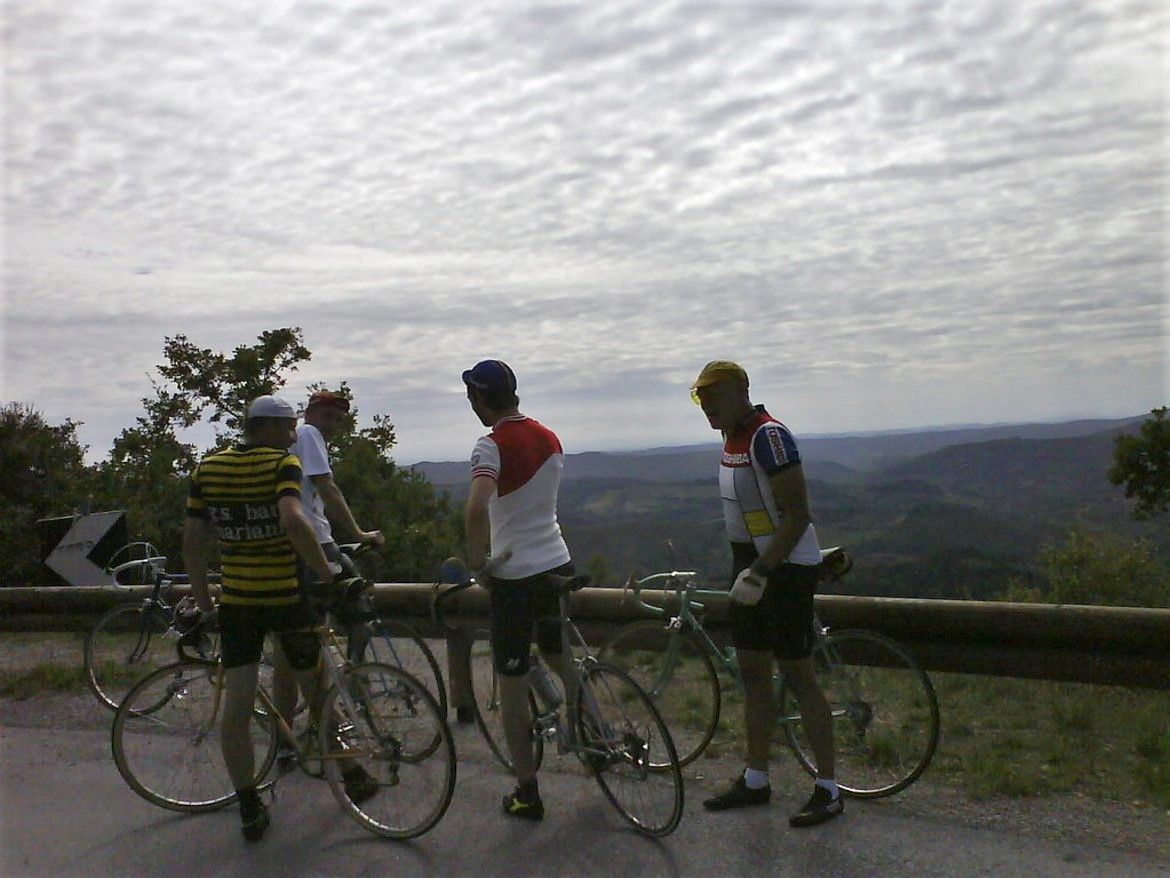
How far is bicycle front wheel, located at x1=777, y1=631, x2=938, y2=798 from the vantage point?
5223 mm

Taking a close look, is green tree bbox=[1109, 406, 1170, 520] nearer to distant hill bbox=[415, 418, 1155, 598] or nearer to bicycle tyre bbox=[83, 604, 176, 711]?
distant hill bbox=[415, 418, 1155, 598]

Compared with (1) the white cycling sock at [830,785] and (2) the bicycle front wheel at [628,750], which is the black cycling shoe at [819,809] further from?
(2) the bicycle front wheel at [628,750]

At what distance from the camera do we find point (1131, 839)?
4.49 meters

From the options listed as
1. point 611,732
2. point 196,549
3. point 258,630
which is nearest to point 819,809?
point 611,732

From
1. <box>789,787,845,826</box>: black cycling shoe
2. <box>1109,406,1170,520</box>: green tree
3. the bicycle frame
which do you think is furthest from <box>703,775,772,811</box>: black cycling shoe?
<box>1109,406,1170,520</box>: green tree

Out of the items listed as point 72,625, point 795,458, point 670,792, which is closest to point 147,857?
point 670,792

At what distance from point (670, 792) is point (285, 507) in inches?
81.0

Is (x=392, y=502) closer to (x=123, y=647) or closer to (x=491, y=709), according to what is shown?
(x=123, y=647)

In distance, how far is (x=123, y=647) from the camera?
824cm

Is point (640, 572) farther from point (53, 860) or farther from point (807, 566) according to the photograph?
point (53, 860)

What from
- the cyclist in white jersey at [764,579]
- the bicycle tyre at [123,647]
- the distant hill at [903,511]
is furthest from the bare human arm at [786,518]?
the bicycle tyre at [123,647]

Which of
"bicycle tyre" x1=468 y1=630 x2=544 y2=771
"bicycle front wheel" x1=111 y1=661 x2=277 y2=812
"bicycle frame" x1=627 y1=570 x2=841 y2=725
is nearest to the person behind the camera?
"bicycle tyre" x1=468 y1=630 x2=544 y2=771

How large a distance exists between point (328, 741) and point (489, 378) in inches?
73.3

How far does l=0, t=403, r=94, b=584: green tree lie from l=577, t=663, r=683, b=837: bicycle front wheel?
26381 millimetres
